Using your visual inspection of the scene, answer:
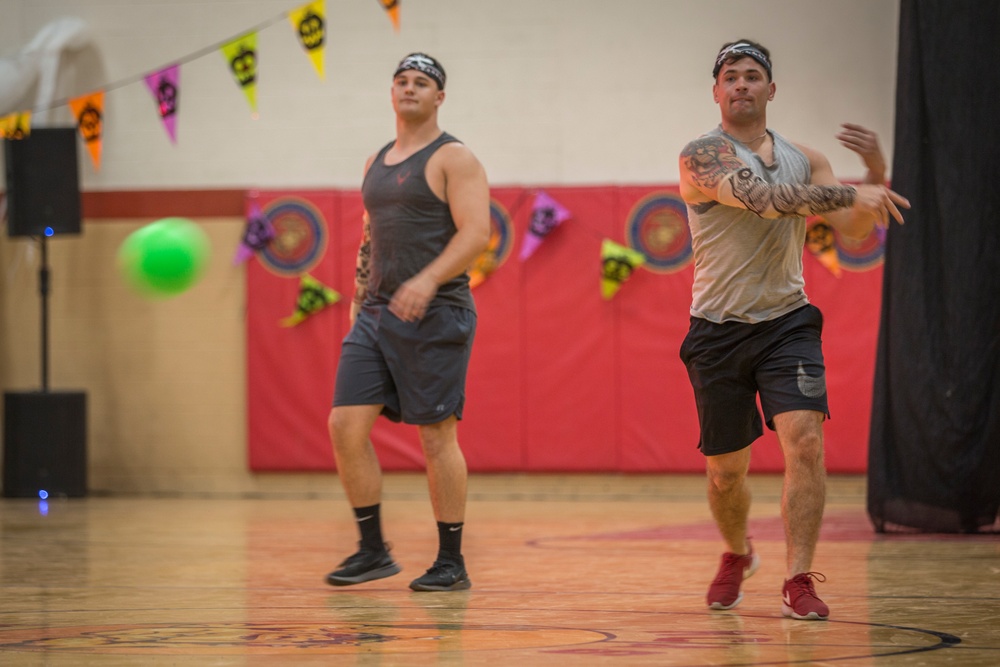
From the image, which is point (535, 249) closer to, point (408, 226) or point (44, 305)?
point (44, 305)

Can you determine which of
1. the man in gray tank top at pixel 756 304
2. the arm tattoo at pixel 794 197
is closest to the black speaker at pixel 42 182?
the man in gray tank top at pixel 756 304

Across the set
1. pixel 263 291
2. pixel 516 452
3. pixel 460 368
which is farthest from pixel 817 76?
pixel 460 368

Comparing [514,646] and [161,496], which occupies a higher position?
[514,646]

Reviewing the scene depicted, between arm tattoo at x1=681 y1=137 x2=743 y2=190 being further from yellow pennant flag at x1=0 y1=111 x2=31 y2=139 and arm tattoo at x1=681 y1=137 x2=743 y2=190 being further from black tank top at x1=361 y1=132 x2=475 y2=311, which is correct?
yellow pennant flag at x1=0 y1=111 x2=31 y2=139

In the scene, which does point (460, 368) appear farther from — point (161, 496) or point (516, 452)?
point (161, 496)

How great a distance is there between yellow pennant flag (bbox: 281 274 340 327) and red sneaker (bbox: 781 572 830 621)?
18.2ft

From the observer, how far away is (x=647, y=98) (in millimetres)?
8633

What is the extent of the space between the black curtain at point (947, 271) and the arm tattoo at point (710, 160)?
2.53m

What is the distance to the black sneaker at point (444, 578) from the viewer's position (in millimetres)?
4211

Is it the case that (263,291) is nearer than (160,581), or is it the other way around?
(160,581)

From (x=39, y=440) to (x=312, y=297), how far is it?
82.9 inches

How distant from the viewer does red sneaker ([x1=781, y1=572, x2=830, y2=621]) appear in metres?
3.51

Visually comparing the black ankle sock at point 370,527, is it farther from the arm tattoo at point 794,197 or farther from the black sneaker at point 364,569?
the arm tattoo at point 794,197

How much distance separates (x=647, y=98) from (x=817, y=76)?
3.86 ft
